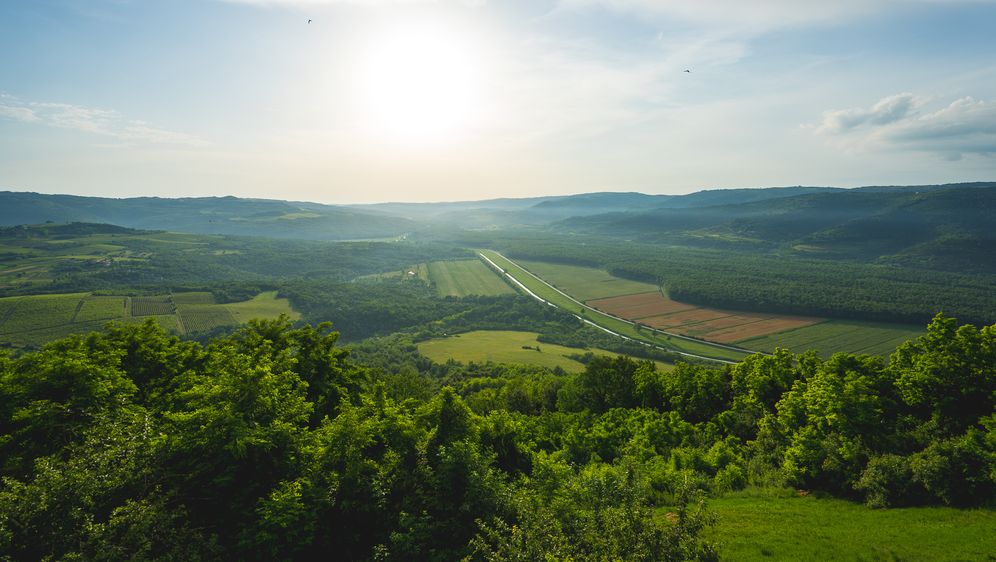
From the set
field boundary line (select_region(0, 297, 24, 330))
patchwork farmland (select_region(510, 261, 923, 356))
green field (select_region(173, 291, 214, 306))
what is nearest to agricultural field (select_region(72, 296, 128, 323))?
field boundary line (select_region(0, 297, 24, 330))

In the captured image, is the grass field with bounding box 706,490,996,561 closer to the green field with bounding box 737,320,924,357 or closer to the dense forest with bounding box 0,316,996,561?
the dense forest with bounding box 0,316,996,561

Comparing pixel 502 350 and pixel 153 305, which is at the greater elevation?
pixel 153 305

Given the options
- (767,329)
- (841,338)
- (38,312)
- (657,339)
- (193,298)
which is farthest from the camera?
(193,298)

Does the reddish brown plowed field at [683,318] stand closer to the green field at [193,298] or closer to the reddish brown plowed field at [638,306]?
the reddish brown plowed field at [638,306]

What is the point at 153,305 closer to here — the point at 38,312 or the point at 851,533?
the point at 38,312

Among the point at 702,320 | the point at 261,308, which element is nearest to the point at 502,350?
the point at 702,320

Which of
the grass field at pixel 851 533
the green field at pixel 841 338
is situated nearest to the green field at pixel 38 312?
the grass field at pixel 851 533

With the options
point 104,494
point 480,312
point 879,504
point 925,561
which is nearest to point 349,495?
point 104,494
